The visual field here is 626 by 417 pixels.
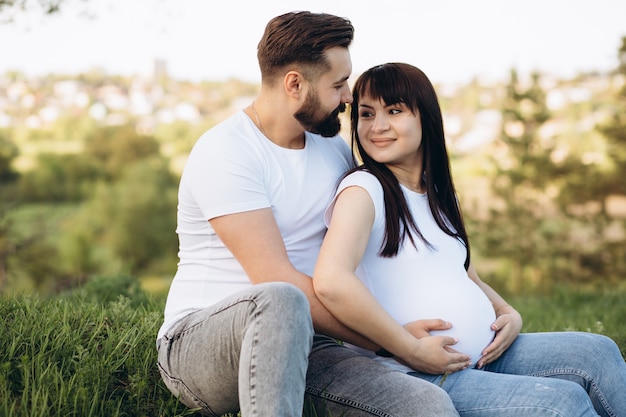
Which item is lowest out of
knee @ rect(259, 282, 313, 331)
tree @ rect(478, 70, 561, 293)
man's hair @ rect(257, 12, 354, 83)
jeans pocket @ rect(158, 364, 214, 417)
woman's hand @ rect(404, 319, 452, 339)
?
tree @ rect(478, 70, 561, 293)

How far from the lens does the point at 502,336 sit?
284 cm

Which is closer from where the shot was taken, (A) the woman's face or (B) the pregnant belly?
(B) the pregnant belly

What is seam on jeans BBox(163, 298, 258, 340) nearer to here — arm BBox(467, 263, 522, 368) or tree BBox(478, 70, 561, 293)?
arm BBox(467, 263, 522, 368)

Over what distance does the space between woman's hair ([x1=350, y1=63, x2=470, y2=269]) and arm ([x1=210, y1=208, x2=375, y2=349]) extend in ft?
1.38

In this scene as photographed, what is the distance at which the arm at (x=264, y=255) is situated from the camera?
2525 millimetres

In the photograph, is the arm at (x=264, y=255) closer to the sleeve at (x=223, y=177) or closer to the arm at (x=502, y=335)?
the sleeve at (x=223, y=177)

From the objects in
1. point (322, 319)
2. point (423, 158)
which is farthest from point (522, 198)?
point (322, 319)

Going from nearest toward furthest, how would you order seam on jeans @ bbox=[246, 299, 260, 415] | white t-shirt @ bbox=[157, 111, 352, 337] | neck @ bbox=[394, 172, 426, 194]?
seam on jeans @ bbox=[246, 299, 260, 415], white t-shirt @ bbox=[157, 111, 352, 337], neck @ bbox=[394, 172, 426, 194]

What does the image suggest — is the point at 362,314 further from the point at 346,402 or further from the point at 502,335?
the point at 502,335

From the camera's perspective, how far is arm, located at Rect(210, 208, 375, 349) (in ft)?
8.29

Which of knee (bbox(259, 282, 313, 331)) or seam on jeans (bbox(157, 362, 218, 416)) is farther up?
knee (bbox(259, 282, 313, 331))

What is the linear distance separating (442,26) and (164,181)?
20.7 meters

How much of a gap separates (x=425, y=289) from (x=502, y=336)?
41 cm

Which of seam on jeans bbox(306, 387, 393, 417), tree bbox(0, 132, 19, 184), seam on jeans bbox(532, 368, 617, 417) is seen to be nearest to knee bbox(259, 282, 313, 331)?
seam on jeans bbox(306, 387, 393, 417)
